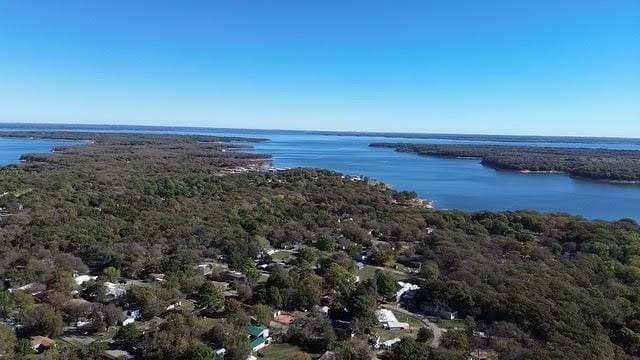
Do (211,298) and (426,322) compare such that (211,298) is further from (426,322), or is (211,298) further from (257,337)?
(426,322)

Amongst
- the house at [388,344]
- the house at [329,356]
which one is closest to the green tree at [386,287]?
the house at [388,344]

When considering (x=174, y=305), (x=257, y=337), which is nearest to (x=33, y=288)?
(x=174, y=305)

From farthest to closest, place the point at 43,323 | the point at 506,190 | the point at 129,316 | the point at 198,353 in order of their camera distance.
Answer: the point at 506,190
the point at 129,316
the point at 43,323
the point at 198,353

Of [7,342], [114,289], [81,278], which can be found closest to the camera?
[7,342]

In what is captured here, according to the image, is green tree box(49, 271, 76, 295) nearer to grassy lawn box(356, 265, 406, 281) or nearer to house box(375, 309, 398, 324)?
house box(375, 309, 398, 324)

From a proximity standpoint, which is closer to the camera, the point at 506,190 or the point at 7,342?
the point at 7,342

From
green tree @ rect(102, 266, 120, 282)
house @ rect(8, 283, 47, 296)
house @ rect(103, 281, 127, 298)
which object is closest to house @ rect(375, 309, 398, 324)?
house @ rect(103, 281, 127, 298)

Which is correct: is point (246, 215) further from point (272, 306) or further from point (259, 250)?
point (272, 306)
